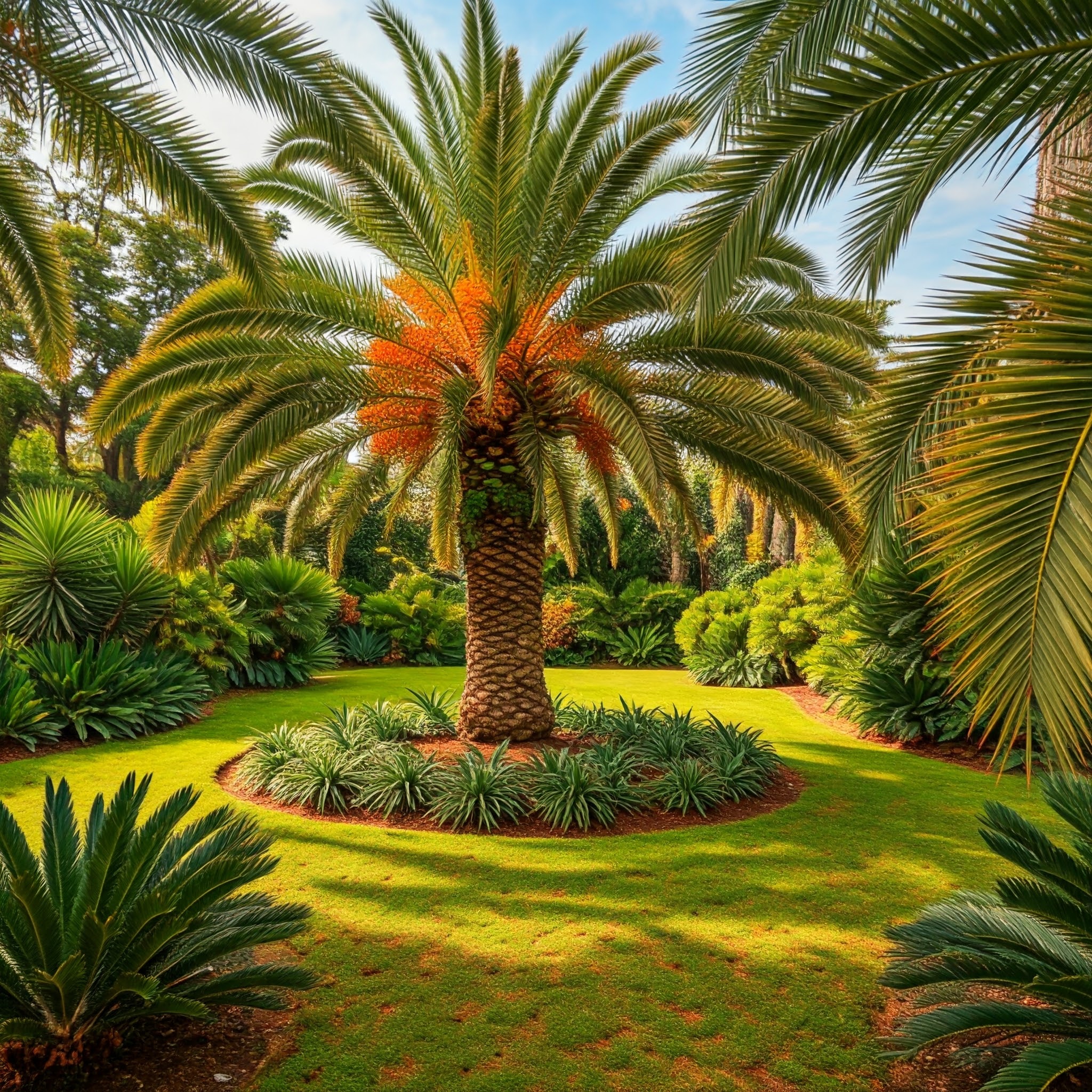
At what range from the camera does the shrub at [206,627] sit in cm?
1210

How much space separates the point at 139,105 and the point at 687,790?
280 inches

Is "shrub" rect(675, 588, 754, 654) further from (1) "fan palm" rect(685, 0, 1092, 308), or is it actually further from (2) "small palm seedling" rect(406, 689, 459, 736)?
(1) "fan palm" rect(685, 0, 1092, 308)

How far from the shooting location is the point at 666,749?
827 centimetres

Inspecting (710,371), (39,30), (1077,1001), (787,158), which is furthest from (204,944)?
(710,371)

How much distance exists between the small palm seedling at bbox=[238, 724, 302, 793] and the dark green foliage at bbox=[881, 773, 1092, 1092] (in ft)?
20.2

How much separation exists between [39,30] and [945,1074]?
751cm

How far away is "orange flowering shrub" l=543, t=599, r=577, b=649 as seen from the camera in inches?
795

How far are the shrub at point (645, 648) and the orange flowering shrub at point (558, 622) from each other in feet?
4.51

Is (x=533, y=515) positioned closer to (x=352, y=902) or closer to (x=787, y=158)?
(x=352, y=902)

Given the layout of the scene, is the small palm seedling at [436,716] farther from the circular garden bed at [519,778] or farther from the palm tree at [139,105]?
the palm tree at [139,105]

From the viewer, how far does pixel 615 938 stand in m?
4.68

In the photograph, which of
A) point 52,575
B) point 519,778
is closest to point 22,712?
point 52,575

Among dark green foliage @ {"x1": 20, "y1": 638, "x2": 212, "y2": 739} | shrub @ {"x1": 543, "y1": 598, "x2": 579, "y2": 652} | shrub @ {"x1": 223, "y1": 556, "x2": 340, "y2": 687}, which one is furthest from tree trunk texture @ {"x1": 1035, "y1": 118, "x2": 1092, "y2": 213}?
shrub @ {"x1": 543, "y1": 598, "x2": 579, "y2": 652}

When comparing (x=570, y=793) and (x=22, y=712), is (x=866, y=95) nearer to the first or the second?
(x=570, y=793)
